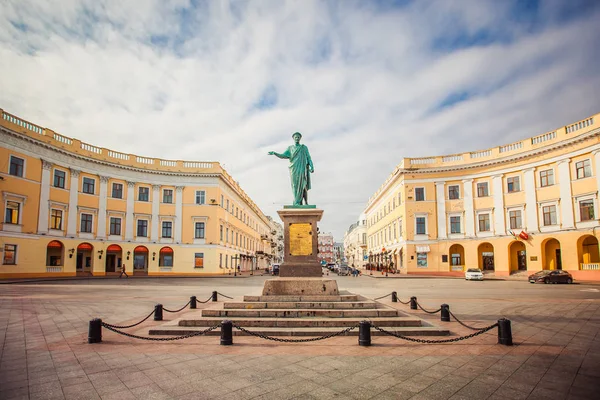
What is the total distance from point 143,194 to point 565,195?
42023mm

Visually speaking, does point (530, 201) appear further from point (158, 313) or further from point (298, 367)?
point (298, 367)

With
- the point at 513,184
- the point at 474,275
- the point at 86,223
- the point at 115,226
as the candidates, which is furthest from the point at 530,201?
the point at 86,223

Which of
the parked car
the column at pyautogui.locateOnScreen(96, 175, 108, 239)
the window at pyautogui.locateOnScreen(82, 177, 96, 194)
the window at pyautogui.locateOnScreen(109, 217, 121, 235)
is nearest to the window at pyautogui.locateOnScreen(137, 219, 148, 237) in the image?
the window at pyautogui.locateOnScreen(109, 217, 121, 235)

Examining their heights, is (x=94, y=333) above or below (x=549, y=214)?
below

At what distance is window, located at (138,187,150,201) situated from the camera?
4232 cm

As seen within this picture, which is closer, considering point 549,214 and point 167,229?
point 549,214

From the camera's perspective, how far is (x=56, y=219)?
34.7m

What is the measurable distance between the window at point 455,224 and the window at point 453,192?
236 cm

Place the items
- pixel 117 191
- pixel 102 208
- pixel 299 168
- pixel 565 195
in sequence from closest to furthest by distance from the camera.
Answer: pixel 299 168 < pixel 565 195 < pixel 102 208 < pixel 117 191

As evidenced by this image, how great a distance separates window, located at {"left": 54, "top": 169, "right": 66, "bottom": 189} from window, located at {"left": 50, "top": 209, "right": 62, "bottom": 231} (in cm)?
244

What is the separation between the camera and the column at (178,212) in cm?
4300

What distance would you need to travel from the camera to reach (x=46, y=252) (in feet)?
110

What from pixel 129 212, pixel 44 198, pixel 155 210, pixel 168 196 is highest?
pixel 168 196

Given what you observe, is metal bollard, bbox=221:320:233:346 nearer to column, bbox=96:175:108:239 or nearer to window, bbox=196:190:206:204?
column, bbox=96:175:108:239
